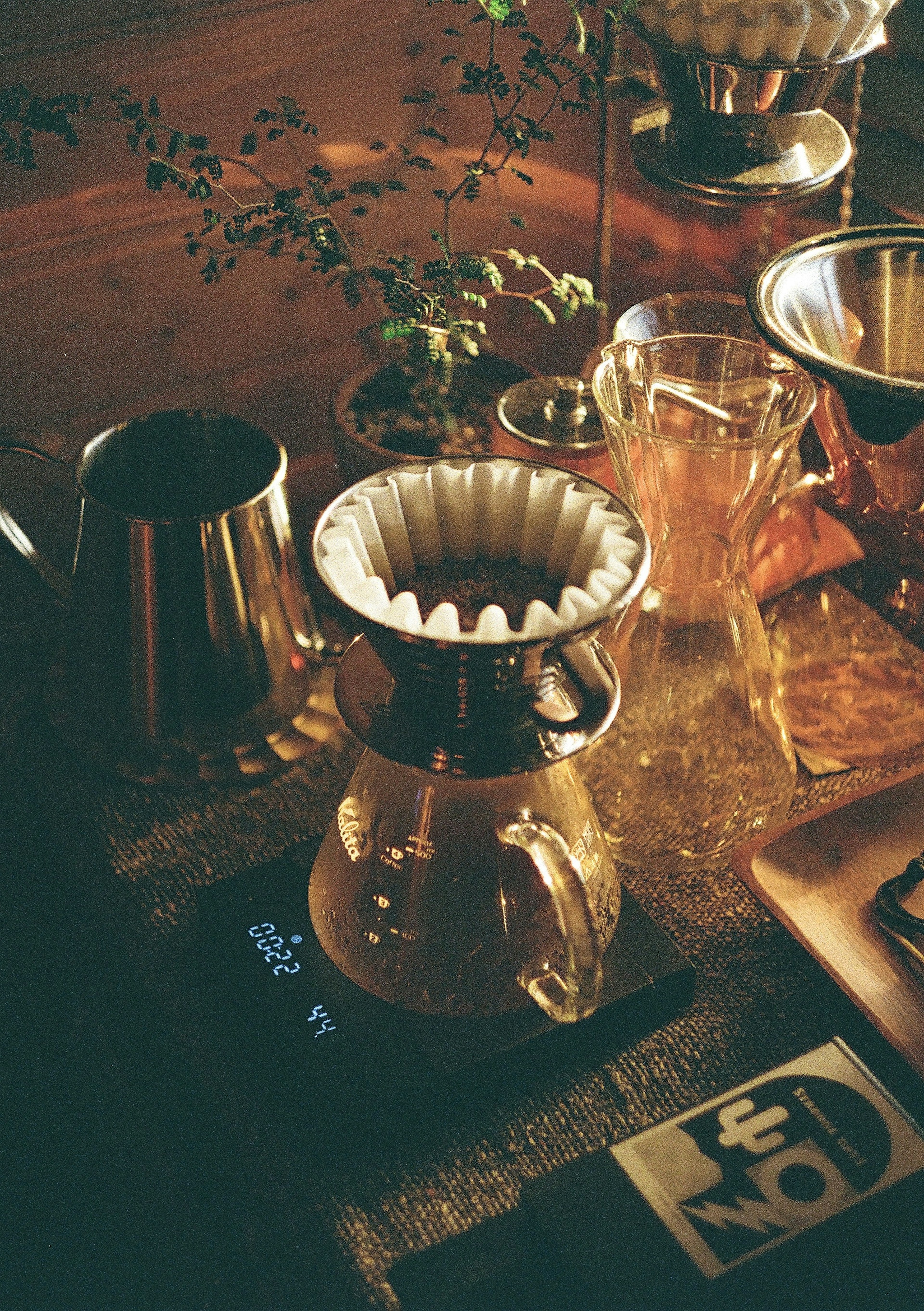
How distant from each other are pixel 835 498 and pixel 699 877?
248 mm

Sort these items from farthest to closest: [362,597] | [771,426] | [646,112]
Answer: [646,112] < [771,426] < [362,597]

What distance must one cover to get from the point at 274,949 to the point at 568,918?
197mm

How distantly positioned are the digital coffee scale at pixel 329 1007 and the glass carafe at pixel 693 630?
0.08 m

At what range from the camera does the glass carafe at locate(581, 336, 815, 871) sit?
0.61 m

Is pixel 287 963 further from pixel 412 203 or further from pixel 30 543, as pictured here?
pixel 412 203

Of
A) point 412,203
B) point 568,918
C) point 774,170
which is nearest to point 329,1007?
point 568,918

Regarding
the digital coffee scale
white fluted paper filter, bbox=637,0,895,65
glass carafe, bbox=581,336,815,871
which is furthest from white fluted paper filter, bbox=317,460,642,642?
white fluted paper filter, bbox=637,0,895,65

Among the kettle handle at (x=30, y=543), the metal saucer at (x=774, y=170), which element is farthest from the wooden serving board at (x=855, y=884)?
the kettle handle at (x=30, y=543)

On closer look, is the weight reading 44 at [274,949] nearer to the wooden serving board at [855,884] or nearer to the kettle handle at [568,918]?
the kettle handle at [568,918]

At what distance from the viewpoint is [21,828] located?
0.80 m

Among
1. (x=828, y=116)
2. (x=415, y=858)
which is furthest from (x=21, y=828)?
(x=828, y=116)

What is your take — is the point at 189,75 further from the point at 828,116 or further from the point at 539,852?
the point at 539,852

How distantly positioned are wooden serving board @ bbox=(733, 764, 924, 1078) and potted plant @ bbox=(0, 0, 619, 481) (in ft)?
1.26

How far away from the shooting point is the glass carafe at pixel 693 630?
2.00 feet
